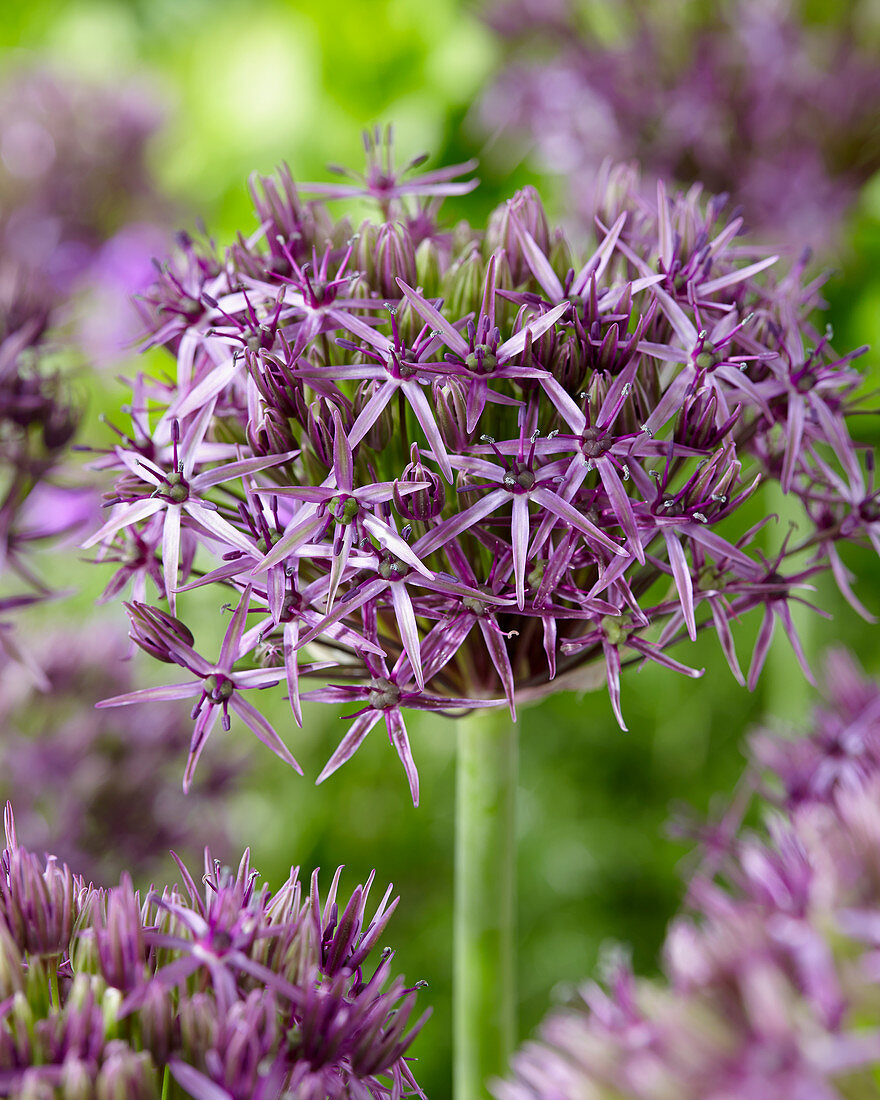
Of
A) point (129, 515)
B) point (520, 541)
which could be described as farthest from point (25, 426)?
point (520, 541)

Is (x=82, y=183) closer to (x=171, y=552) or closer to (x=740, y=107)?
(x=740, y=107)

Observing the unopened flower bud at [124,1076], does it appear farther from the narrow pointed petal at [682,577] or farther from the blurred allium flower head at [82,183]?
the blurred allium flower head at [82,183]

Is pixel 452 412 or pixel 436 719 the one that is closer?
pixel 452 412

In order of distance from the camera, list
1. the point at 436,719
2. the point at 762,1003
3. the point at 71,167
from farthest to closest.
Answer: the point at 71,167 < the point at 436,719 < the point at 762,1003

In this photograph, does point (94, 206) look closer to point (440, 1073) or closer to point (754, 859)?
point (440, 1073)

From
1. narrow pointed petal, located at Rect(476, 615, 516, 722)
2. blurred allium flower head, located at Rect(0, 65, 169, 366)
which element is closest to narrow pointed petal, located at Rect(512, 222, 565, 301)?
narrow pointed petal, located at Rect(476, 615, 516, 722)

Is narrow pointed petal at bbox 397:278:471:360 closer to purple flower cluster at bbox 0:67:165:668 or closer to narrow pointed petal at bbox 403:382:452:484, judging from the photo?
narrow pointed petal at bbox 403:382:452:484
